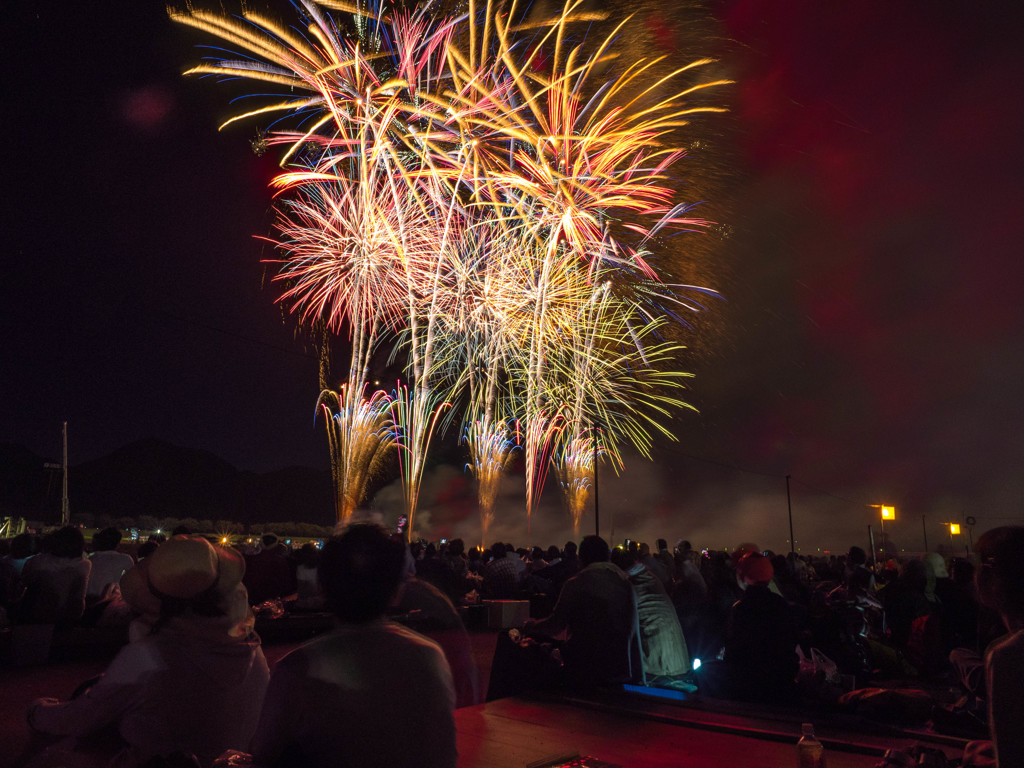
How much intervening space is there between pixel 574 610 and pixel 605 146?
10.6 metres

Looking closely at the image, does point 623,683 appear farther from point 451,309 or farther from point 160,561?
point 451,309

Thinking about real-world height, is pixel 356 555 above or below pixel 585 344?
below

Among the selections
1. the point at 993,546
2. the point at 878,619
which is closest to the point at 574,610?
the point at 993,546

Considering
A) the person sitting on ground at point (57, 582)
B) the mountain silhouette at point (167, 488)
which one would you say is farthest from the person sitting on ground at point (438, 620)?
the mountain silhouette at point (167, 488)

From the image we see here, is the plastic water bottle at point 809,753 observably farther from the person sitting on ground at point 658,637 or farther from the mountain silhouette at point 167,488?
the mountain silhouette at point 167,488

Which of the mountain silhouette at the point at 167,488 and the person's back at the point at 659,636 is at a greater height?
the mountain silhouette at the point at 167,488

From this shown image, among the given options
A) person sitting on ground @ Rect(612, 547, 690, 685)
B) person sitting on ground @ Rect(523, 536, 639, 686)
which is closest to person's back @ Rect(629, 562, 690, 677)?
person sitting on ground @ Rect(612, 547, 690, 685)

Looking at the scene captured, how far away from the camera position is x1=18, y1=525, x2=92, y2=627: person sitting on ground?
9.23 metres

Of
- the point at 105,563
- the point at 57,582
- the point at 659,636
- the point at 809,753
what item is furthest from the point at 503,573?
the point at 809,753

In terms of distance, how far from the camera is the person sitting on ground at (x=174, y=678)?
2664mm

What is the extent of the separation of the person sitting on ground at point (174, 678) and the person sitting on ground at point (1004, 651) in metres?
2.80

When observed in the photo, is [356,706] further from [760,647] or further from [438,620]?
[760,647]

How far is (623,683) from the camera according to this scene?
5.66 metres

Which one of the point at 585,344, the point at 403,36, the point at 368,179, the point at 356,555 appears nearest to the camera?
the point at 356,555
